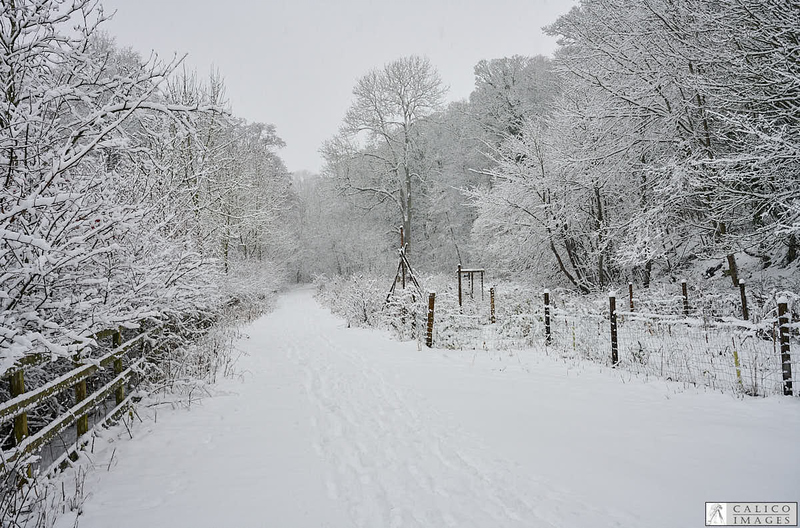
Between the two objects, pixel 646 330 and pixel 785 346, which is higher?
pixel 785 346

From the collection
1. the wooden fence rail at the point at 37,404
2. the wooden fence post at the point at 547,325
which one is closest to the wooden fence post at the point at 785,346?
the wooden fence post at the point at 547,325

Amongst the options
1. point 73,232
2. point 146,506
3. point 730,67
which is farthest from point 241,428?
point 730,67

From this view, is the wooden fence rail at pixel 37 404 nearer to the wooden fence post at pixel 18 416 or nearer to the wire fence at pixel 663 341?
the wooden fence post at pixel 18 416

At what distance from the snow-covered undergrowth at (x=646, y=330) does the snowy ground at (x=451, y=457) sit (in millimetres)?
930

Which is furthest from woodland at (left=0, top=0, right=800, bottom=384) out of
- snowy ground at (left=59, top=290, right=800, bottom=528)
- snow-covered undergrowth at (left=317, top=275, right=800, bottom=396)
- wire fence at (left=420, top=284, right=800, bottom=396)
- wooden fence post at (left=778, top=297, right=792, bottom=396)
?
wooden fence post at (left=778, top=297, right=792, bottom=396)

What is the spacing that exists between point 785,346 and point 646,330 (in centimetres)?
390

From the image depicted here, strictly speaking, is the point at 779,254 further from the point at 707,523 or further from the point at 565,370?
the point at 707,523

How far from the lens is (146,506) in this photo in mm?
2881

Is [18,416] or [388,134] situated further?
[388,134]

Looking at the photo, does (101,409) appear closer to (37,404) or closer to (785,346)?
(37,404)

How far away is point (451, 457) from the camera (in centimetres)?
363

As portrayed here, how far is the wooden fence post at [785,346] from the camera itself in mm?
4625

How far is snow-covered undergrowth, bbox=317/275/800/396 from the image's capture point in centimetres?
574

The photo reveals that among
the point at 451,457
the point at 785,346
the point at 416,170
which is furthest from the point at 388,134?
the point at 451,457
